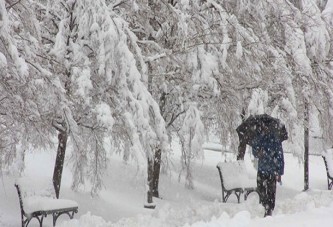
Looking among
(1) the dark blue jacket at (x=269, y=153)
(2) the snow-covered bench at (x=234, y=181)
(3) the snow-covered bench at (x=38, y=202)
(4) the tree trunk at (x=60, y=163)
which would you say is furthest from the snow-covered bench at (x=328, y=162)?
(3) the snow-covered bench at (x=38, y=202)

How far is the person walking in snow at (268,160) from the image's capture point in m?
7.45

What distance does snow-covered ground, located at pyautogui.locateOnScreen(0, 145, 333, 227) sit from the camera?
658 cm

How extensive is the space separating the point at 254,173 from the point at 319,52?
6.10m

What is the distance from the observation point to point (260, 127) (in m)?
7.46

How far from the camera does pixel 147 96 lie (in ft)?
23.9

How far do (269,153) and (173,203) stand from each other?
4075 mm

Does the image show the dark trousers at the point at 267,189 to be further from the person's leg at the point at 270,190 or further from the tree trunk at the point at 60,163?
the tree trunk at the point at 60,163

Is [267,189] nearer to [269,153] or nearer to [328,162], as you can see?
[269,153]

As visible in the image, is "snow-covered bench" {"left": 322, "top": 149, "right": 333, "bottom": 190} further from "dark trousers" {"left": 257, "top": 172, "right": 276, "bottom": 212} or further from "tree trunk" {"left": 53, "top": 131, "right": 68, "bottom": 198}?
"tree trunk" {"left": 53, "top": 131, "right": 68, "bottom": 198}

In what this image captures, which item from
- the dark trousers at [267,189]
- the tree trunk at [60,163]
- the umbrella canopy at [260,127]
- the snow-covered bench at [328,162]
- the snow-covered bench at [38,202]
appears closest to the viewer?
the umbrella canopy at [260,127]

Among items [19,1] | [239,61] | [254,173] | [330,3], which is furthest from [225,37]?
[254,173]

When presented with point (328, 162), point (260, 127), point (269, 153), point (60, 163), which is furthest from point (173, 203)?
point (328, 162)

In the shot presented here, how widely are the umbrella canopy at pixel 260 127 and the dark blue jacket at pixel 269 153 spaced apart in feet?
0.24

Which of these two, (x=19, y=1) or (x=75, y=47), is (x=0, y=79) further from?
(x=75, y=47)
